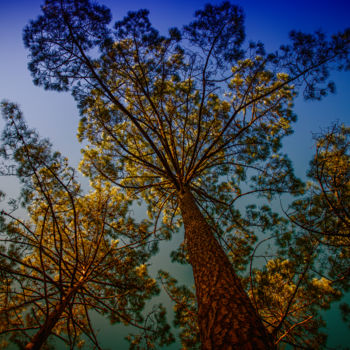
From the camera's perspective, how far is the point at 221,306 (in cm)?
184

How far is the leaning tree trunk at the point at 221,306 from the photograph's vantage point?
1.50m

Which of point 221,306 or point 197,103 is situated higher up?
point 197,103

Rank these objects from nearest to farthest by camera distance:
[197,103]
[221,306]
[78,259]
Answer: [221,306] < [78,259] < [197,103]

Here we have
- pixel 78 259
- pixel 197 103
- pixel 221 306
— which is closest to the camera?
pixel 221 306

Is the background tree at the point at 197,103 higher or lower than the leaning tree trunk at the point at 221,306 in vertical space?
higher

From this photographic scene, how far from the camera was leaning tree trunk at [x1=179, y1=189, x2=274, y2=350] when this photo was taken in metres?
1.50

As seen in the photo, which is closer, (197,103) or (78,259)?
(78,259)

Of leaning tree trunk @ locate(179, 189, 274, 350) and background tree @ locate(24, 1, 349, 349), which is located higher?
background tree @ locate(24, 1, 349, 349)

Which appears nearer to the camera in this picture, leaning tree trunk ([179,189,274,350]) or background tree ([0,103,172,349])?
leaning tree trunk ([179,189,274,350])

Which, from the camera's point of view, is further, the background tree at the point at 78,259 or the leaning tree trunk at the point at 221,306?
the background tree at the point at 78,259

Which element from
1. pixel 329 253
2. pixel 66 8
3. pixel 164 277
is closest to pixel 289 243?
pixel 329 253

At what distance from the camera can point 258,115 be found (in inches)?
236

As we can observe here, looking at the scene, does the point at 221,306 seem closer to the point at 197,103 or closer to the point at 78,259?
the point at 78,259

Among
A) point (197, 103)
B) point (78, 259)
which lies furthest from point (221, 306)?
point (197, 103)
